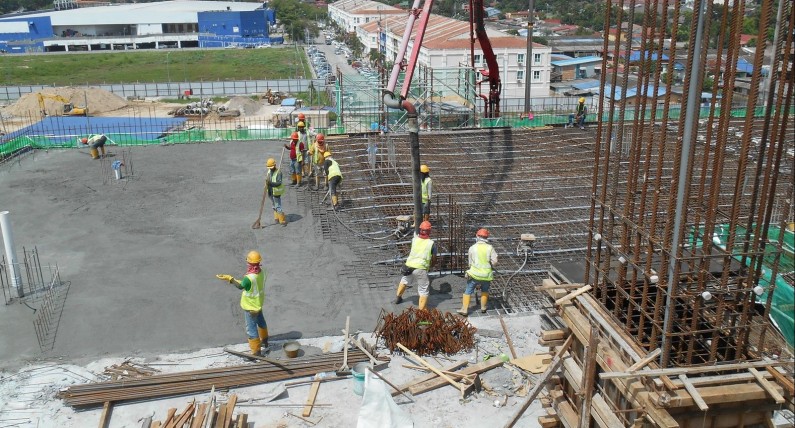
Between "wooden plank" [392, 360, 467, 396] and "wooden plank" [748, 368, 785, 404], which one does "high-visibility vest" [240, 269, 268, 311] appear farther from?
"wooden plank" [748, 368, 785, 404]

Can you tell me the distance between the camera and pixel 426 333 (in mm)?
9734

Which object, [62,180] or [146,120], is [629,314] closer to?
[62,180]

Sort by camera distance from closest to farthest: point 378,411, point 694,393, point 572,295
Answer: point 694,393 < point 572,295 < point 378,411

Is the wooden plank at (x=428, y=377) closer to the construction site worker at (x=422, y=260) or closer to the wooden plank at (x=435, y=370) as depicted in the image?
the wooden plank at (x=435, y=370)

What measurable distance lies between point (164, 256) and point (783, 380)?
449 inches

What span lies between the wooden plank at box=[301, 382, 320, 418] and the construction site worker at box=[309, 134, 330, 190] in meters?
8.74

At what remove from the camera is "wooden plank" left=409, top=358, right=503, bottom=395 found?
8797 mm

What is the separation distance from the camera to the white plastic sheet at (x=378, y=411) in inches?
300

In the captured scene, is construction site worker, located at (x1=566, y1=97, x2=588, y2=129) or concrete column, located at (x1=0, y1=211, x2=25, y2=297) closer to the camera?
concrete column, located at (x1=0, y1=211, x2=25, y2=297)

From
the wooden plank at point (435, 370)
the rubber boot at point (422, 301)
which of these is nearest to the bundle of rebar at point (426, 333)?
the wooden plank at point (435, 370)

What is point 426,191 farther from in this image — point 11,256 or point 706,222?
point 706,222

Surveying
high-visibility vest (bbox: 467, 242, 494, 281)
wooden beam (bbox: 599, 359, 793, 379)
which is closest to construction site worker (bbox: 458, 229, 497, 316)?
high-visibility vest (bbox: 467, 242, 494, 281)

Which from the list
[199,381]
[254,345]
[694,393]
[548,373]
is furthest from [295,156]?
[694,393]

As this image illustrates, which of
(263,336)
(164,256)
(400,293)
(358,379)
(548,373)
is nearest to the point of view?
(548,373)
